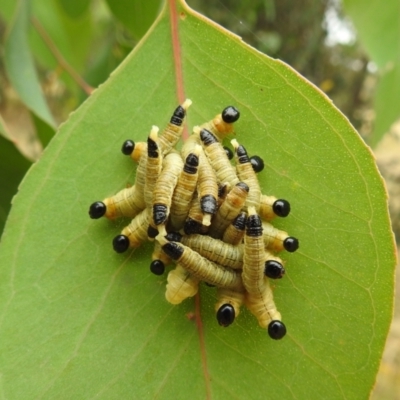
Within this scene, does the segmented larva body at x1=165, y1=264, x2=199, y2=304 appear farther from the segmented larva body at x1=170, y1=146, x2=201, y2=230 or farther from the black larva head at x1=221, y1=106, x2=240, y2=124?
the black larva head at x1=221, y1=106, x2=240, y2=124

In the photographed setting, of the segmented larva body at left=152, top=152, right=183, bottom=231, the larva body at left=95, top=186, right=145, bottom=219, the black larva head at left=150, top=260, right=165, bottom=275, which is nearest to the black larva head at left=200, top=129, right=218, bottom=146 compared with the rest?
the segmented larva body at left=152, top=152, right=183, bottom=231

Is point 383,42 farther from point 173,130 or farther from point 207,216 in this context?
point 207,216

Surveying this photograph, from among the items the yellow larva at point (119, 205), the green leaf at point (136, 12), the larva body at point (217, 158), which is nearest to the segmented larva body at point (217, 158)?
the larva body at point (217, 158)

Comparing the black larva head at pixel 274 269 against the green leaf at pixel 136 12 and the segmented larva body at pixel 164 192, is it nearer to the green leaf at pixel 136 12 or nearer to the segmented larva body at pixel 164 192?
the segmented larva body at pixel 164 192

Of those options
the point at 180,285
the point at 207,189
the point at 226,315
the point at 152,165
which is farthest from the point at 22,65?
the point at 226,315

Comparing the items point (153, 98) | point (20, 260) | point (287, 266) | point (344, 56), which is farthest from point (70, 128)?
point (344, 56)

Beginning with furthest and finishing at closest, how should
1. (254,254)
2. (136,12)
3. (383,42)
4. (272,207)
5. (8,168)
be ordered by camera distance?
1. (383,42)
2. (136,12)
3. (8,168)
4. (272,207)
5. (254,254)
